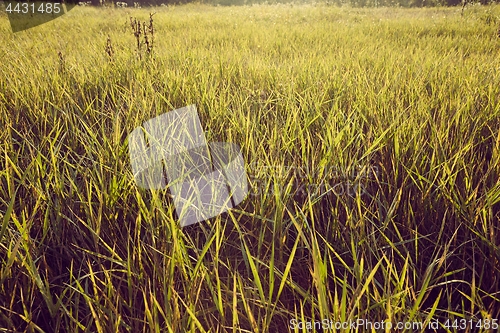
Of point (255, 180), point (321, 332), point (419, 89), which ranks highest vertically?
point (419, 89)

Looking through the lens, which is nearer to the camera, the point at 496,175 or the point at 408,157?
the point at 496,175

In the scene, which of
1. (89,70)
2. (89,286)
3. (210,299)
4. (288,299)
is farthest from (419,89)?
(89,70)

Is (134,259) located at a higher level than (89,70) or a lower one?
lower

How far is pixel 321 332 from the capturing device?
1.91 feet

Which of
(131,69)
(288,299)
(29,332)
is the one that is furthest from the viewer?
(131,69)

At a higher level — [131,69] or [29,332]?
[131,69]

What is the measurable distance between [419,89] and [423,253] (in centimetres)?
102

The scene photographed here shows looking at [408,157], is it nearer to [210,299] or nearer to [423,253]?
[423,253]

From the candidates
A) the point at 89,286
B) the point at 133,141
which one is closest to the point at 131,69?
the point at 133,141

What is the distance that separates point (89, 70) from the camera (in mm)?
1866

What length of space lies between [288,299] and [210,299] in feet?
0.51

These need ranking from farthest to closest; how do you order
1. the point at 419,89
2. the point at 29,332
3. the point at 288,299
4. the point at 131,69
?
the point at 131,69, the point at 419,89, the point at 288,299, the point at 29,332

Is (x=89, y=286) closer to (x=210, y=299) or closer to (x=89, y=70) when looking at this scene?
(x=210, y=299)

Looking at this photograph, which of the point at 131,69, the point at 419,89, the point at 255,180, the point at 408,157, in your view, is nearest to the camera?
the point at 255,180
